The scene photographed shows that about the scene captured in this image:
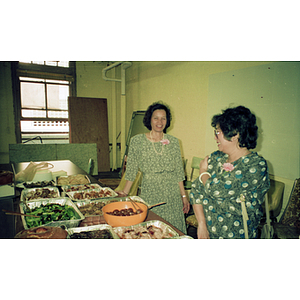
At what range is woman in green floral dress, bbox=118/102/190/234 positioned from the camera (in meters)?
1.96

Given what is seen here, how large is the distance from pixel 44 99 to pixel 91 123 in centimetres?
151

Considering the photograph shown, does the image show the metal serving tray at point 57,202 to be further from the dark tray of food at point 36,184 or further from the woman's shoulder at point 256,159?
the woman's shoulder at point 256,159

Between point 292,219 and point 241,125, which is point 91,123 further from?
point 241,125

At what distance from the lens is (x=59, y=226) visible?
4.14 feet

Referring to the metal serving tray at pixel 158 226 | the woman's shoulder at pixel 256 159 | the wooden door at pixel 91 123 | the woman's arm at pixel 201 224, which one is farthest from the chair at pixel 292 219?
the wooden door at pixel 91 123

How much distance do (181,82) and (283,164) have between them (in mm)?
2528

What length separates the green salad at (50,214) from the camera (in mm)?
1343

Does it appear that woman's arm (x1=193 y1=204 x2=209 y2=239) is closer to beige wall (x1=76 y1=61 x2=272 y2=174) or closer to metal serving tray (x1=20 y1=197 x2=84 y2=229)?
metal serving tray (x1=20 y1=197 x2=84 y2=229)

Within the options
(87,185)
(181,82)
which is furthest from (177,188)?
(181,82)

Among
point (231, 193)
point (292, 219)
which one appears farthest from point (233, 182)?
point (292, 219)

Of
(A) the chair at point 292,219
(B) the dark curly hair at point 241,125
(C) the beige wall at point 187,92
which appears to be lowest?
(A) the chair at point 292,219

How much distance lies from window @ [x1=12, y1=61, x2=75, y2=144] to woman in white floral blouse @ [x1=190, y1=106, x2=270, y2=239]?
556 centimetres

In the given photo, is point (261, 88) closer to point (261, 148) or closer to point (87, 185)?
point (261, 148)

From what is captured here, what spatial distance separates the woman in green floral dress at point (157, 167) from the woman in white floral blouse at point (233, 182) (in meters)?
0.56
